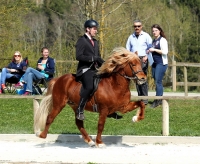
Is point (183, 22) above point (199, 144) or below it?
above

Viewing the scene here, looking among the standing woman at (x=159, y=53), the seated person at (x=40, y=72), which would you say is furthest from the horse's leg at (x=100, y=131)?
the seated person at (x=40, y=72)

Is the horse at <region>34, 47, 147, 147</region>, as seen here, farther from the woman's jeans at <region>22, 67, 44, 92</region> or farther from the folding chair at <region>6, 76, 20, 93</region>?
the folding chair at <region>6, 76, 20, 93</region>

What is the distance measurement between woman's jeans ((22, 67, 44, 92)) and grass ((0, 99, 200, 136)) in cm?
51

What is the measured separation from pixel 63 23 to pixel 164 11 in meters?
9.21

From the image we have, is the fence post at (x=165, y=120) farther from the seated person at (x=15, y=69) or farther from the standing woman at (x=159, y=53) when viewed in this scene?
the seated person at (x=15, y=69)

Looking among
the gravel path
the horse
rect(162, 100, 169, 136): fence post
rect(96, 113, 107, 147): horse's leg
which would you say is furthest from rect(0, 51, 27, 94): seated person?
rect(96, 113, 107, 147): horse's leg

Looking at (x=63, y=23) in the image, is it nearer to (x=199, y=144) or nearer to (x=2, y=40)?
(x=2, y=40)

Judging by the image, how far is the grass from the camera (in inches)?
464

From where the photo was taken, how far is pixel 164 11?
50875 millimetres

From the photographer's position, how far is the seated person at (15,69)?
55.7 ft

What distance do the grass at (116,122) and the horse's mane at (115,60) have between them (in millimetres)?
1911

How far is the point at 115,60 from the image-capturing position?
33.1 feet

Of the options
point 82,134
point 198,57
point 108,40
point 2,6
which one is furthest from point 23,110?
point 198,57

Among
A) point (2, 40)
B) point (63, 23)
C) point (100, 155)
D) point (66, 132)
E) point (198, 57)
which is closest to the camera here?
point (100, 155)
